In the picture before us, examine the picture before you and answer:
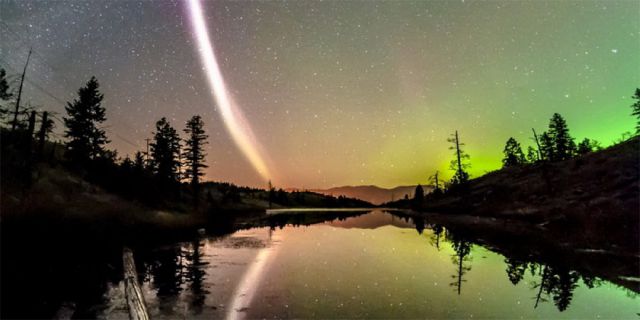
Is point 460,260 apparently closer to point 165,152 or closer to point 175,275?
point 175,275

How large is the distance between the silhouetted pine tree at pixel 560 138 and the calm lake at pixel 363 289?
269 feet

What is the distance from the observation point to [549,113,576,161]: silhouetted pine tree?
85812 millimetres

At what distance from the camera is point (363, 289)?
13.7m

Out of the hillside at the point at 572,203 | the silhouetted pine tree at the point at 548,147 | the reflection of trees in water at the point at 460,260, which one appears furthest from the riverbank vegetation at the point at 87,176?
the silhouetted pine tree at the point at 548,147

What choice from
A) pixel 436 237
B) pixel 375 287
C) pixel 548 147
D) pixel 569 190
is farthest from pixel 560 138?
pixel 375 287

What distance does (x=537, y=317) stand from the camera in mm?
10094

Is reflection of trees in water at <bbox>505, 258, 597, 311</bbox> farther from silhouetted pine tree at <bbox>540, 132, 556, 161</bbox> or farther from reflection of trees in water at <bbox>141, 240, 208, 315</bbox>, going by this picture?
silhouetted pine tree at <bbox>540, 132, 556, 161</bbox>

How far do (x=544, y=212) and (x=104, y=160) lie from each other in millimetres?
57966

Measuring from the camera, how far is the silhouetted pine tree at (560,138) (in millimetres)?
85812

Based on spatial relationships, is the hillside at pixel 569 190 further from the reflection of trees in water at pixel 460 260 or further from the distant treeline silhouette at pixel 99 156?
the distant treeline silhouette at pixel 99 156

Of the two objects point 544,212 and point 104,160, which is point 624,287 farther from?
point 104,160

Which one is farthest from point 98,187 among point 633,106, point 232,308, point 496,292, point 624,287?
point 633,106

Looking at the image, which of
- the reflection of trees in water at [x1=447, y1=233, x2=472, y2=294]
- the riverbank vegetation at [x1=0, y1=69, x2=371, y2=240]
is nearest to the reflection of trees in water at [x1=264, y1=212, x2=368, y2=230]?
the riverbank vegetation at [x1=0, y1=69, x2=371, y2=240]

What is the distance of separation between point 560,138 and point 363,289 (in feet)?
313
